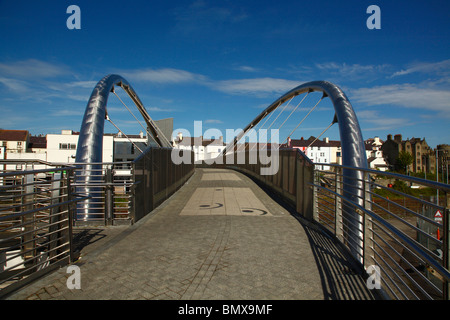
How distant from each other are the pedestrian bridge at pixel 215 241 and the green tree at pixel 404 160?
86.3m

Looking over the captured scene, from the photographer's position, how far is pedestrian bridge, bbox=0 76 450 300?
143 inches

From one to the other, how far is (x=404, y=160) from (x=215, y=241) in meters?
92.7

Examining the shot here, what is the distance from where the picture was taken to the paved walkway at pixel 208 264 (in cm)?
373

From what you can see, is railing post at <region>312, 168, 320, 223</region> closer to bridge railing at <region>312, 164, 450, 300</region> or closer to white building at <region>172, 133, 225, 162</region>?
bridge railing at <region>312, 164, 450, 300</region>

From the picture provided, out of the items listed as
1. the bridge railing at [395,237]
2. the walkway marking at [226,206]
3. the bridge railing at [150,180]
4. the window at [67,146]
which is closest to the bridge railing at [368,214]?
the bridge railing at [395,237]

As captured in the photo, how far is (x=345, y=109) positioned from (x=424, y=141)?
→ 340 feet

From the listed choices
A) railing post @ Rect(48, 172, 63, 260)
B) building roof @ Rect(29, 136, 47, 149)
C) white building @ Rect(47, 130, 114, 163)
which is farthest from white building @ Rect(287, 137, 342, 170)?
railing post @ Rect(48, 172, 63, 260)

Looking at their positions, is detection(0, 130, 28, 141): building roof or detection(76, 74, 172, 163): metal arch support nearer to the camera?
detection(76, 74, 172, 163): metal arch support

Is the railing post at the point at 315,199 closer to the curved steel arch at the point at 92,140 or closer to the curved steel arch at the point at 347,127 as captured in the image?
the curved steel arch at the point at 347,127

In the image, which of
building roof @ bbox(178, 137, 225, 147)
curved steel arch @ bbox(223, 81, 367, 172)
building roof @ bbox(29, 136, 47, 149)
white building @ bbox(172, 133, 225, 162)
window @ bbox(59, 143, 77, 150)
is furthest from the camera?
building roof @ bbox(178, 137, 225, 147)

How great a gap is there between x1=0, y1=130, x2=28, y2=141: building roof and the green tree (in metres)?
98.0

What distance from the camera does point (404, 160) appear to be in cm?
8419
